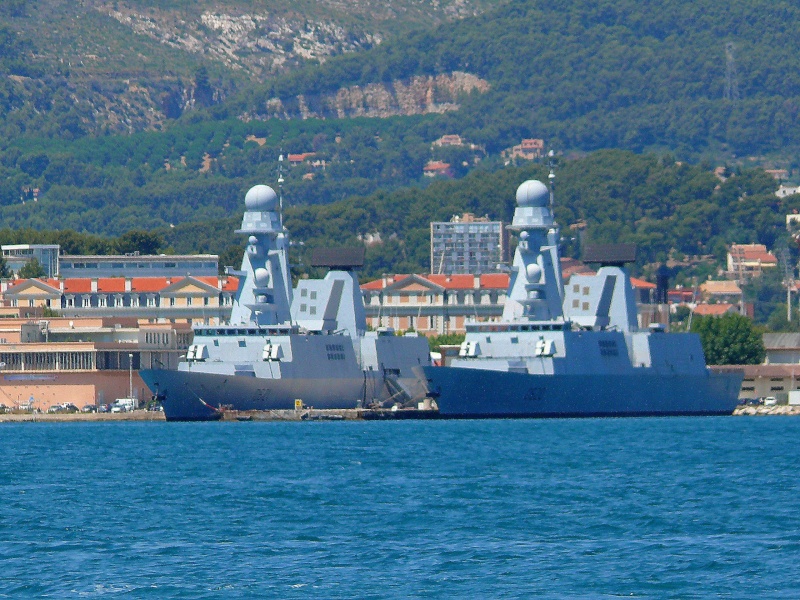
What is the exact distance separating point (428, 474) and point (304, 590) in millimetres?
24630

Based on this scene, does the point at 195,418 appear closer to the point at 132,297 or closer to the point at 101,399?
the point at 101,399

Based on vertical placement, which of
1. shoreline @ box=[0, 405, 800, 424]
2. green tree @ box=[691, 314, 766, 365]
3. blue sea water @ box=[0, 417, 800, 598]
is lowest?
blue sea water @ box=[0, 417, 800, 598]

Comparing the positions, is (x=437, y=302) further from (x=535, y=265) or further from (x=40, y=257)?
(x=535, y=265)

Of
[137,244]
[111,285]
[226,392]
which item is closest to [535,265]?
[226,392]

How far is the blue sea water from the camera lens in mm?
40906

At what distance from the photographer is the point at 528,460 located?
71.2m

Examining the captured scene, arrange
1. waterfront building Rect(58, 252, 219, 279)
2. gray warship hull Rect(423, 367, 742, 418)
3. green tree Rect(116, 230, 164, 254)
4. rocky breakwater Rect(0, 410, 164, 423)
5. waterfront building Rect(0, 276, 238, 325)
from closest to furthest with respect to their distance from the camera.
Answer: gray warship hull Rect(423, 367, 742, 418) < rocky breakwater Rect(0, 410, 164, 423) < waterfront building Rect(0, 276, 238, 325) < waterfront building Rect(58, 252, 219, 279) < green tree Rect(116, 230, 164, 254)

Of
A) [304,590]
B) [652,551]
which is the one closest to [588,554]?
[652,551]

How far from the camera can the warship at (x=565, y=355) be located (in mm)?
103688

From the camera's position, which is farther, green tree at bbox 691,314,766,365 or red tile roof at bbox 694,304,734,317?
red tile roof at bbox 694,304,734,317

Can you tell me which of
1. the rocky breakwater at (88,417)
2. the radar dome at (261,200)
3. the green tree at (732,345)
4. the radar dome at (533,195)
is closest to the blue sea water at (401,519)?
the rocky breakwater at (88,417)

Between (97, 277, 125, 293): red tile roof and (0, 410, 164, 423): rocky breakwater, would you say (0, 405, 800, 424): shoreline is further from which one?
(97, 277, 125, 293): red tile roof

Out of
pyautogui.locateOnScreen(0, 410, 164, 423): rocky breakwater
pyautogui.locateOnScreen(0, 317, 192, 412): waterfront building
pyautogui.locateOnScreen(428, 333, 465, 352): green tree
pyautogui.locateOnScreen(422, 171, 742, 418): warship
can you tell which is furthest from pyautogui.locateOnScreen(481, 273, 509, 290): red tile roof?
pyautogui.locateOnScreen(0, 410, 164, 423): rocky breakwater

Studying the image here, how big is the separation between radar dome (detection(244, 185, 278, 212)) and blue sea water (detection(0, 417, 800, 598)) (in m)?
30.5
